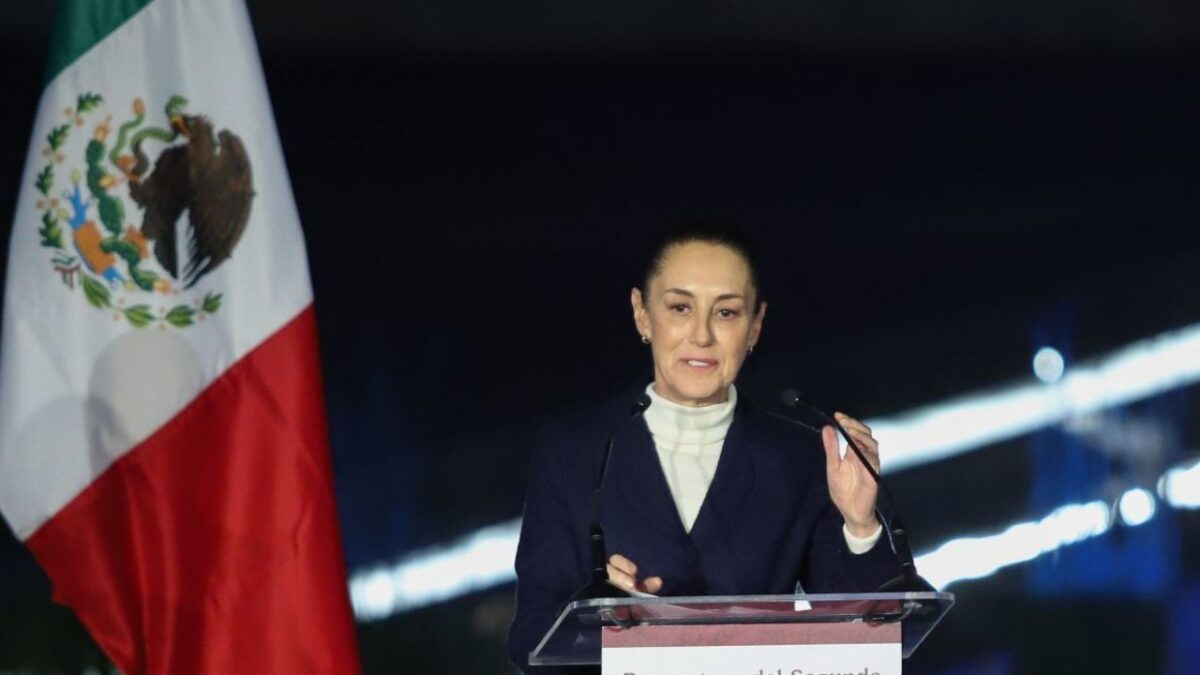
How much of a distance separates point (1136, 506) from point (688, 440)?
6.76ft

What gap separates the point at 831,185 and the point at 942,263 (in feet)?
1.09

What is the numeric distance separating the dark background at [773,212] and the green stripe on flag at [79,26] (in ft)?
→ 3.29

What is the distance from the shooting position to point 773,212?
4.31 meters

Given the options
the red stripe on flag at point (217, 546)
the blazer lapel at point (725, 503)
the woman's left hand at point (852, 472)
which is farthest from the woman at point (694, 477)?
the red stripe on flag at point (217, 546)

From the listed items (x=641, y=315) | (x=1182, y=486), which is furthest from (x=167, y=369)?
(x=1182, y=486)

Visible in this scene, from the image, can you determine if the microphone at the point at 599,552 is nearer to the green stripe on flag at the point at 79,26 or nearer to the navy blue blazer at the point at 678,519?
the navy blue blazer at the point at 678,519

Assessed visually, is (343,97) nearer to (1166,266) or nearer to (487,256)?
(487,256)

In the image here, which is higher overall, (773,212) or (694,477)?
(773,212)

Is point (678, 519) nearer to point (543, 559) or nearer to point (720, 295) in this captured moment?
point (543, 559)

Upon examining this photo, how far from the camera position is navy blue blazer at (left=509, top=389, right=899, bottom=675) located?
249cm

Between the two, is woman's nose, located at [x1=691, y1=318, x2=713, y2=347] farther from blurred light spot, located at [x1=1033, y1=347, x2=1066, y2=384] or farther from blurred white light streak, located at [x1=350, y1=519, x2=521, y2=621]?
blurred light spot, located at [x1=1033, y1=347, x2=1066, y2=384]

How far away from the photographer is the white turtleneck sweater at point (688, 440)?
2570 millimetres

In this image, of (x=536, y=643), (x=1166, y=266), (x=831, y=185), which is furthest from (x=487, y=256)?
(x=536, y=643)

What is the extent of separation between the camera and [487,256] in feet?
14.0
